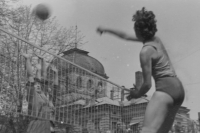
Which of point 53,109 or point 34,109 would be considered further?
point 53,109

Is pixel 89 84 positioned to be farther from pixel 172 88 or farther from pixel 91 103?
pixel 172 88

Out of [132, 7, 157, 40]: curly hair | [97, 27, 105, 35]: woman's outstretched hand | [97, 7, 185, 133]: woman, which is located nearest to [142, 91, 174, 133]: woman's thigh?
[97, 7, 185, 133]: woman

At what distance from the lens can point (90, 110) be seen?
22.5ft

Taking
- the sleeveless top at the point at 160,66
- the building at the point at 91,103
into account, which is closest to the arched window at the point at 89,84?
the building at the point at 91,103

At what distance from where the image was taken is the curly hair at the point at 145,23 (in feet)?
11.9

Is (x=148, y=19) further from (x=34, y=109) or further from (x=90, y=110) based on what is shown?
(x=90, y=110)

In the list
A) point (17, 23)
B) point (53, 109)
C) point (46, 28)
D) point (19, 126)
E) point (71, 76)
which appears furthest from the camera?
point (46, 28)

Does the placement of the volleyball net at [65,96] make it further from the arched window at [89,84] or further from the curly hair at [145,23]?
the curly hair at [145,23]

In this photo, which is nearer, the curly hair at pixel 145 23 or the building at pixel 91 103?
the curly hair at pixel 145 23

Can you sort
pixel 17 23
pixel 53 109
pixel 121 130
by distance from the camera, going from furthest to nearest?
pixel 17 23
pixel 121 130
pixel 53 109

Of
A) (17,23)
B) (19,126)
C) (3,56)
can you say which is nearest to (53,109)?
(3,56)

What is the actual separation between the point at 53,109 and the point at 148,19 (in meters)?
3.19

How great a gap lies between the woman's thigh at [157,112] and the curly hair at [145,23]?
0.72 m

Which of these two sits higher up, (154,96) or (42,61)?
(42,61)
